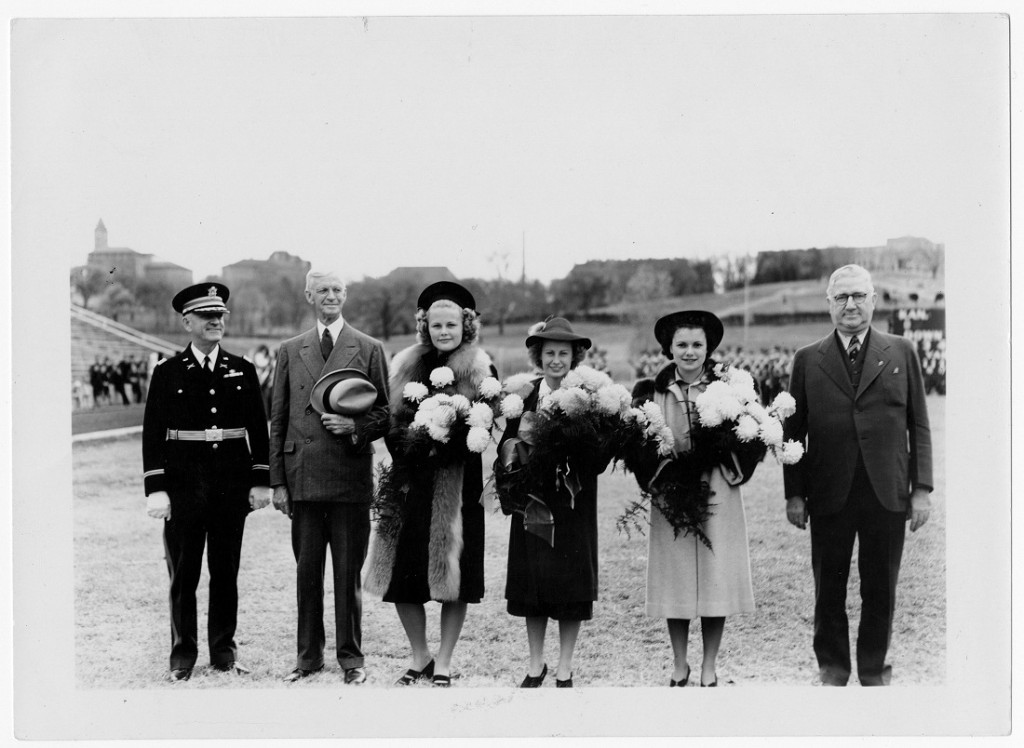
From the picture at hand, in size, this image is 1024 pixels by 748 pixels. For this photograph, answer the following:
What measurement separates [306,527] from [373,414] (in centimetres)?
72

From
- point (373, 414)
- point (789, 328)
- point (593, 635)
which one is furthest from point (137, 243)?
point (789, 328)

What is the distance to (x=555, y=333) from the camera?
5242 mm

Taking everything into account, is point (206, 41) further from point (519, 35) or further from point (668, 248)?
point (668, 248)

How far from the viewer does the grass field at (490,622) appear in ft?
19.1

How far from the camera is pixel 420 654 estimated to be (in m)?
5.55

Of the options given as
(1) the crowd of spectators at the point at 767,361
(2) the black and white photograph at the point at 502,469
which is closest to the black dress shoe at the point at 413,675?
(2) the black and white photograph at the point at 502,469

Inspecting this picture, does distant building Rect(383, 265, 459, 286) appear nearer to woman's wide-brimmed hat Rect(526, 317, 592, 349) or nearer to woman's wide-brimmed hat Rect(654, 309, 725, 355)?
woman's wide-brimmed hat Rect(526, 317, 592, 349)

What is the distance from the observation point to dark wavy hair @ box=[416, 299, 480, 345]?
5.39m

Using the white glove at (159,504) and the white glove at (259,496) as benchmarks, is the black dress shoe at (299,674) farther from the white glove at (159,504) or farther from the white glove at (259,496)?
the white glove at (159,504)

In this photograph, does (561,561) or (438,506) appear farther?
(438,506)

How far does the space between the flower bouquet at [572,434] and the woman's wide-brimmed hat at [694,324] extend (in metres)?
0.41

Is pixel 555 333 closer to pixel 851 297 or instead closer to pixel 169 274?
pixel 851 297

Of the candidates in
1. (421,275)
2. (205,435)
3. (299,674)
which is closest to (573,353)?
(205,435)

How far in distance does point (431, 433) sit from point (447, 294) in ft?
2.40
